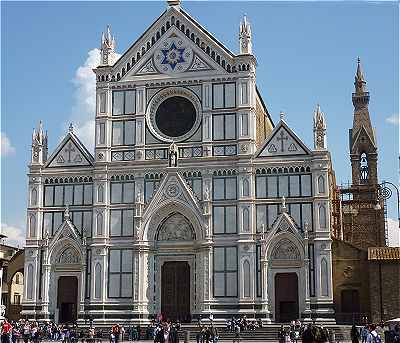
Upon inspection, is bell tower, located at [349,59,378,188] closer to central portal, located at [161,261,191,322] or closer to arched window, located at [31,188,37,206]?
central portal, located at [161,261,191,322]

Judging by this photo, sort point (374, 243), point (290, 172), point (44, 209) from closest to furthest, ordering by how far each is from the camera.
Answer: point (290, 172) → point (44, 209) → point (374, 243)

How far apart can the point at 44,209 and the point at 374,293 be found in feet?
78.2

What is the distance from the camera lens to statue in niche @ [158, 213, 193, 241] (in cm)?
4969

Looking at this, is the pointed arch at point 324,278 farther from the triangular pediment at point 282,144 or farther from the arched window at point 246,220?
the triangular pediment at point 282,144

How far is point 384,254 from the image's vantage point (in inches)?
1796

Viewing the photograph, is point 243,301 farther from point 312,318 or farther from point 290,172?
point 290,172

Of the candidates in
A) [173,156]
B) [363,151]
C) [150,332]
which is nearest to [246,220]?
[173,156]

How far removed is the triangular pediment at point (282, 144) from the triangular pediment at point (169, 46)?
5.82 m

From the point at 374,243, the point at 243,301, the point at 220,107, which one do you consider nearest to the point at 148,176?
the point at 220,107

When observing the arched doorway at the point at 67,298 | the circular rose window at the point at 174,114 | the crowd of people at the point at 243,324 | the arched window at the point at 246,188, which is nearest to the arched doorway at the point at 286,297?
the crowd of people at the point at 243,324

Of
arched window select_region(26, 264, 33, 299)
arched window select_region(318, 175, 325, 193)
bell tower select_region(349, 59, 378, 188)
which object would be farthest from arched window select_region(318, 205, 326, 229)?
bell tower select_region(349, 59, 378, 188)

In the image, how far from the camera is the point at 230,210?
159 ft

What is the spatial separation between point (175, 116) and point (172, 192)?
577cm

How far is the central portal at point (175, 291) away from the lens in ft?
160
